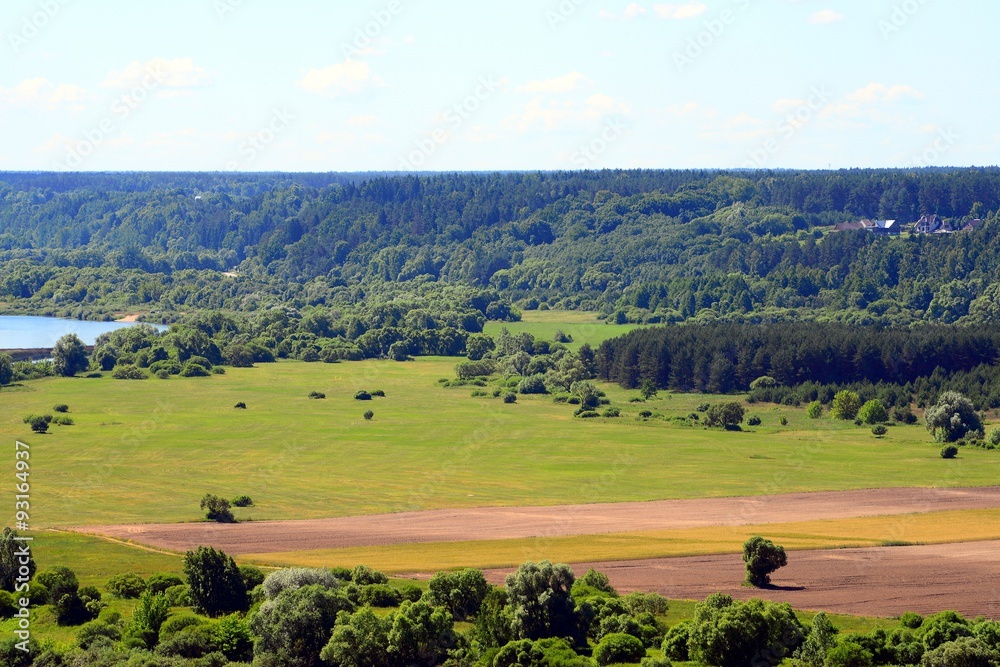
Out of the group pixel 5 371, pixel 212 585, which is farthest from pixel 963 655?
pixel 5 371

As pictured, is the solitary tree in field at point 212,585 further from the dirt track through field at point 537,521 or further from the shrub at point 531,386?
the shrub at point 531,386

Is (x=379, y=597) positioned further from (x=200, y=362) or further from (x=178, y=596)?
(x=200, y=362)

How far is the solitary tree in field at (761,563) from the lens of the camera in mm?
65500

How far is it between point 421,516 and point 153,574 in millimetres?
21990

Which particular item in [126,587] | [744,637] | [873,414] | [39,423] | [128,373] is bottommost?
[126,587]

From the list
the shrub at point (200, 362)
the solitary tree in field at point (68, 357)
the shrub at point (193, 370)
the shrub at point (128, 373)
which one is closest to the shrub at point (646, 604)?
the shrub at point (128, 373)

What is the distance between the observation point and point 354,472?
3979 inches

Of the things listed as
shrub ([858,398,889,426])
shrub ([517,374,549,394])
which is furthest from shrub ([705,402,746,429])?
shrub ([517,374,549,394])

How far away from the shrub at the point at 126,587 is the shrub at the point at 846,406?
82424mm

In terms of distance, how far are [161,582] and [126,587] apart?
70.1 inches

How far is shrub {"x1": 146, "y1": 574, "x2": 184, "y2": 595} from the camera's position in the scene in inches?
2456

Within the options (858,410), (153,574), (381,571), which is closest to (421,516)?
(381,571)

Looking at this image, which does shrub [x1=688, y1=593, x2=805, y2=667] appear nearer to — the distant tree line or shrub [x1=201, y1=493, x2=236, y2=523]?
shrub [x1=201, y1=493, x2=236, y2=523]

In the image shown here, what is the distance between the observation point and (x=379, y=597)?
198ft
